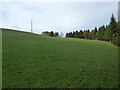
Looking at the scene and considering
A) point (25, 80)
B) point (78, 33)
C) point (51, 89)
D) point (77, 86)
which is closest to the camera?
point (51, 89)

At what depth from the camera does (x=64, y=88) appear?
2504mm

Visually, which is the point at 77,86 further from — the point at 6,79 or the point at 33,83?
the point at 6,79

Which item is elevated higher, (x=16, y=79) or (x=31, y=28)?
(x=31, y=28)

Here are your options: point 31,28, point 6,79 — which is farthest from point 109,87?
point 31,28

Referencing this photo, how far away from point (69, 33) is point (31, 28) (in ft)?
103

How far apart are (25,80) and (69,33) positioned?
6014 centimetres

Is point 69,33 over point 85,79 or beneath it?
over

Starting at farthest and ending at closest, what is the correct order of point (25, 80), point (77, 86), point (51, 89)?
point (25, 80)
point (77, 86)
point (51, 89)

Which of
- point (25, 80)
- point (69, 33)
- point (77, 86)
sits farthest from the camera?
point (69, 33)

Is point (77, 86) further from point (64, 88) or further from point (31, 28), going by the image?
point (31, 28)

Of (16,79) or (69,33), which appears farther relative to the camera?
(69,33)

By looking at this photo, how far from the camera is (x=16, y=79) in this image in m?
2.93

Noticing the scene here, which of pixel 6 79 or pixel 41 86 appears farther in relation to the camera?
pixel 6 79

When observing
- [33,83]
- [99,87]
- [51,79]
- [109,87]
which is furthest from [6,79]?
[109,87]
